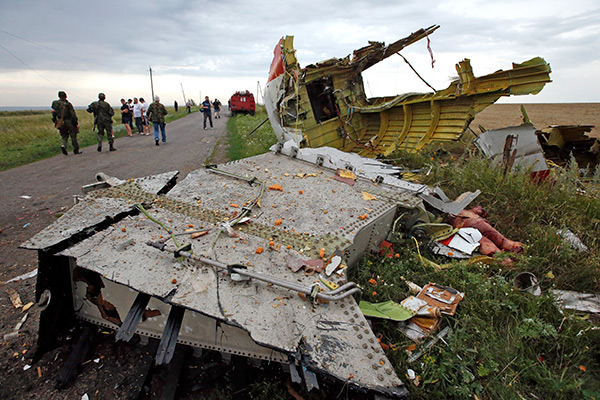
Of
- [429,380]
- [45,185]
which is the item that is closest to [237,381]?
[429,380]

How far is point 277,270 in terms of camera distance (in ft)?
7.49

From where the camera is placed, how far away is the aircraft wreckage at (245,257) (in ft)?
6.08

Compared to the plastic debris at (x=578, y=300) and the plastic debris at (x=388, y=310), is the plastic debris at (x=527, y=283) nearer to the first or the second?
the plastic debris at (x=578, y=300)

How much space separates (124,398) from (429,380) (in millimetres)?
2117

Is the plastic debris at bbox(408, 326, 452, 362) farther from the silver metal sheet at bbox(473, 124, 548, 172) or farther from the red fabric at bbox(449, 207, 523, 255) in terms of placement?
the silver metal sheet at bbox(473, 124, 548, 172)

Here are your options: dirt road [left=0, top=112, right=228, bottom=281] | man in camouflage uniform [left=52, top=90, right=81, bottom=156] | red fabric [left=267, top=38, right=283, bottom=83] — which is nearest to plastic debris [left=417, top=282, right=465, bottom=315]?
dirt road [left=0, top=112, right=228, bottom=281]

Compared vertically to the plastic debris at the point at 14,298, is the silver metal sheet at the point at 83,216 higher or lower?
higher

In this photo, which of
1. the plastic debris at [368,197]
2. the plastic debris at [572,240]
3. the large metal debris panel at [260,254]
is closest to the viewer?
the large metal debris panel at [260,254]

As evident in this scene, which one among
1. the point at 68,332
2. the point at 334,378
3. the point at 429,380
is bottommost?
the point at 429,380

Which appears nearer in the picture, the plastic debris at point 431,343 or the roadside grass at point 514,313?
the roadside grass at point 514,313

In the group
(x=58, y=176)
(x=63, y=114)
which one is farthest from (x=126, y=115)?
(x=58, y=176)

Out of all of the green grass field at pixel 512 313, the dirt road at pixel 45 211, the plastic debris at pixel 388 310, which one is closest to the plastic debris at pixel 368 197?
the green grass field at pixel 512 313

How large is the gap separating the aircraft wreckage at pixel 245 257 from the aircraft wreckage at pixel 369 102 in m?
1.88

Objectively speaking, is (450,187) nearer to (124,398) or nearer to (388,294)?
(388,294)
